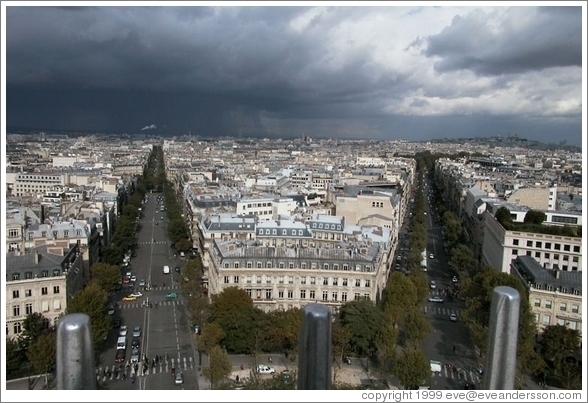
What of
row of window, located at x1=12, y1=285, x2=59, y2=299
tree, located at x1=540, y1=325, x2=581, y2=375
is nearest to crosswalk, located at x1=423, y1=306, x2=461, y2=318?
tree, located at x1=540, y1=325, x2=581, y2=375

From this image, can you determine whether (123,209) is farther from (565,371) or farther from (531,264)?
(565,371)

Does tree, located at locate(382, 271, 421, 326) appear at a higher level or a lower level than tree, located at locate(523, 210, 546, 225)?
lower

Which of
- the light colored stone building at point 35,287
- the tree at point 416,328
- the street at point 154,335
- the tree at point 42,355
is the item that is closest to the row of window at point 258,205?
the street at point 154,335

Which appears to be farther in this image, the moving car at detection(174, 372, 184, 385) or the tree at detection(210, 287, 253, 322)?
the tree at detection(210, 287, 253, 322)

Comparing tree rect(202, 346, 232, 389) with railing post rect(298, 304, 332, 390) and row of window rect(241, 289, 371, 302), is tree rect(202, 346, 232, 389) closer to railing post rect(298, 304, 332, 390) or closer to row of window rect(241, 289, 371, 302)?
row of window rect(241, 289, 371, 302)

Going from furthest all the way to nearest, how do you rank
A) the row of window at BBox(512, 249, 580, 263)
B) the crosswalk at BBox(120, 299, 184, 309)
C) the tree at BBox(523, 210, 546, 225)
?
the tree at BBox(523, 210, 546, 225)
the row of window at BBox(512, 249, 580, 263)
the crosswalk at BBox(120, 299, 184, 309)

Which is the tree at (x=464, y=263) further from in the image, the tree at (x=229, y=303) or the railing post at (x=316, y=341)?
the railing post at (x=316, y=341)

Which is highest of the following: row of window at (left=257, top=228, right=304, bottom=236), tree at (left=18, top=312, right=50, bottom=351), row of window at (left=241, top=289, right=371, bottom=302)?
row of window at (left=257, top=228, right=304, bottom=236)

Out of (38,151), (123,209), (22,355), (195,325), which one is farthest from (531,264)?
(38,151)
